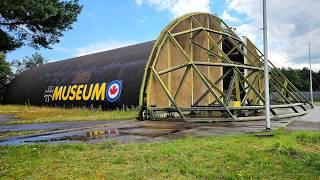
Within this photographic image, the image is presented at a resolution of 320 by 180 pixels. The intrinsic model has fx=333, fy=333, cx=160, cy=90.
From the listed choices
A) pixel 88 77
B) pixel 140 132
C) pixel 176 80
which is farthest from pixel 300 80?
pixel 140 132

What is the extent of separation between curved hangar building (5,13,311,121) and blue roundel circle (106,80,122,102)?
0.28 ft

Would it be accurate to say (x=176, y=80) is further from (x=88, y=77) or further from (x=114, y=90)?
(x=88, y=77)

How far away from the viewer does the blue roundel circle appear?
27.8 metres

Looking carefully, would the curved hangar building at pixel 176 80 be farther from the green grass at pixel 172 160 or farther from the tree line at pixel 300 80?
the tree line at pixel 300 80

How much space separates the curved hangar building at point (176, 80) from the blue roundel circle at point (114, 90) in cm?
9

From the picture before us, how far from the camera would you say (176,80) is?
25.0 metres

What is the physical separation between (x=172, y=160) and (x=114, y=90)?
2119 cm

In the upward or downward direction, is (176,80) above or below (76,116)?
above

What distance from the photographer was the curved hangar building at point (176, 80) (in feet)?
68.1

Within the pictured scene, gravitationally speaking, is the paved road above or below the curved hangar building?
below

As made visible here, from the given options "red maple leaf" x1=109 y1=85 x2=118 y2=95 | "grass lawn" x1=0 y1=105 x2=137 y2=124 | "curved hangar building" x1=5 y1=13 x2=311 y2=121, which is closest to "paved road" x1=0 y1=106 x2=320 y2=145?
"curved hangar building" x1=5 y1=13 x2=311 y2=121

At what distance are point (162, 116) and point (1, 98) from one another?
3738cm

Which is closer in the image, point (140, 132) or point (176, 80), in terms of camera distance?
point (140, 132)

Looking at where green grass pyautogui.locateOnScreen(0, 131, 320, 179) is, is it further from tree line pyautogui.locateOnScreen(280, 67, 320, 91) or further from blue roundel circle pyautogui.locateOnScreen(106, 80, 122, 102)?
tree line pyautogui.locateOnScreen(280, 67, 320, 91)
